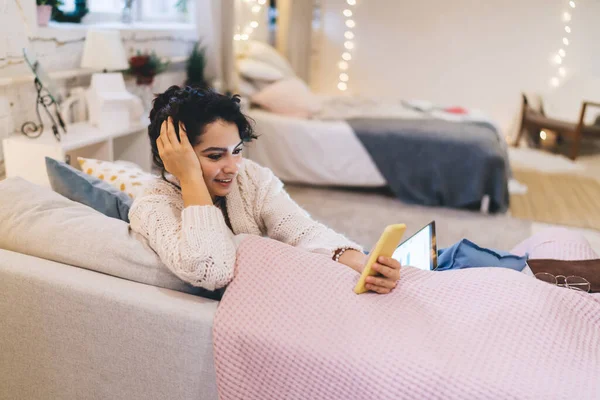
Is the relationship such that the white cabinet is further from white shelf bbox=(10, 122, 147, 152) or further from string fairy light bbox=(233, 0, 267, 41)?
string fairy light bbox=(233, 0, 267, 41)

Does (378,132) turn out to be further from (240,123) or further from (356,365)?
(356,365)

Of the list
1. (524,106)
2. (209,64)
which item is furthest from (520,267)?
(524,106)

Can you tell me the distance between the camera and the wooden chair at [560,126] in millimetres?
4285

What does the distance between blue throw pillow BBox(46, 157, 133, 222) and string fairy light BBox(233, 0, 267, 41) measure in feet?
10.8

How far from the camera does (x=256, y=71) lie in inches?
162

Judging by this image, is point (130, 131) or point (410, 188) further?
point (410, 188)

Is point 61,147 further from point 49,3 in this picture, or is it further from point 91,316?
point 91,316

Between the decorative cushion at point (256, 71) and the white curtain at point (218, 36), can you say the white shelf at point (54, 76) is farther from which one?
the decorative cushion at point (256, 71)

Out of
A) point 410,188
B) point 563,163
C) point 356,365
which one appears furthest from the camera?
point 563,163

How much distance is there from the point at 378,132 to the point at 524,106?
7.51 feet

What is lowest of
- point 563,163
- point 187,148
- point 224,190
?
point 563,163

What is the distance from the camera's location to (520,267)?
1439 mm

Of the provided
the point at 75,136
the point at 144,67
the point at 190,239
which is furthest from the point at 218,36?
the point at 190,239

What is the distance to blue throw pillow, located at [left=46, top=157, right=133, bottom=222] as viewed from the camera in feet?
4.66
